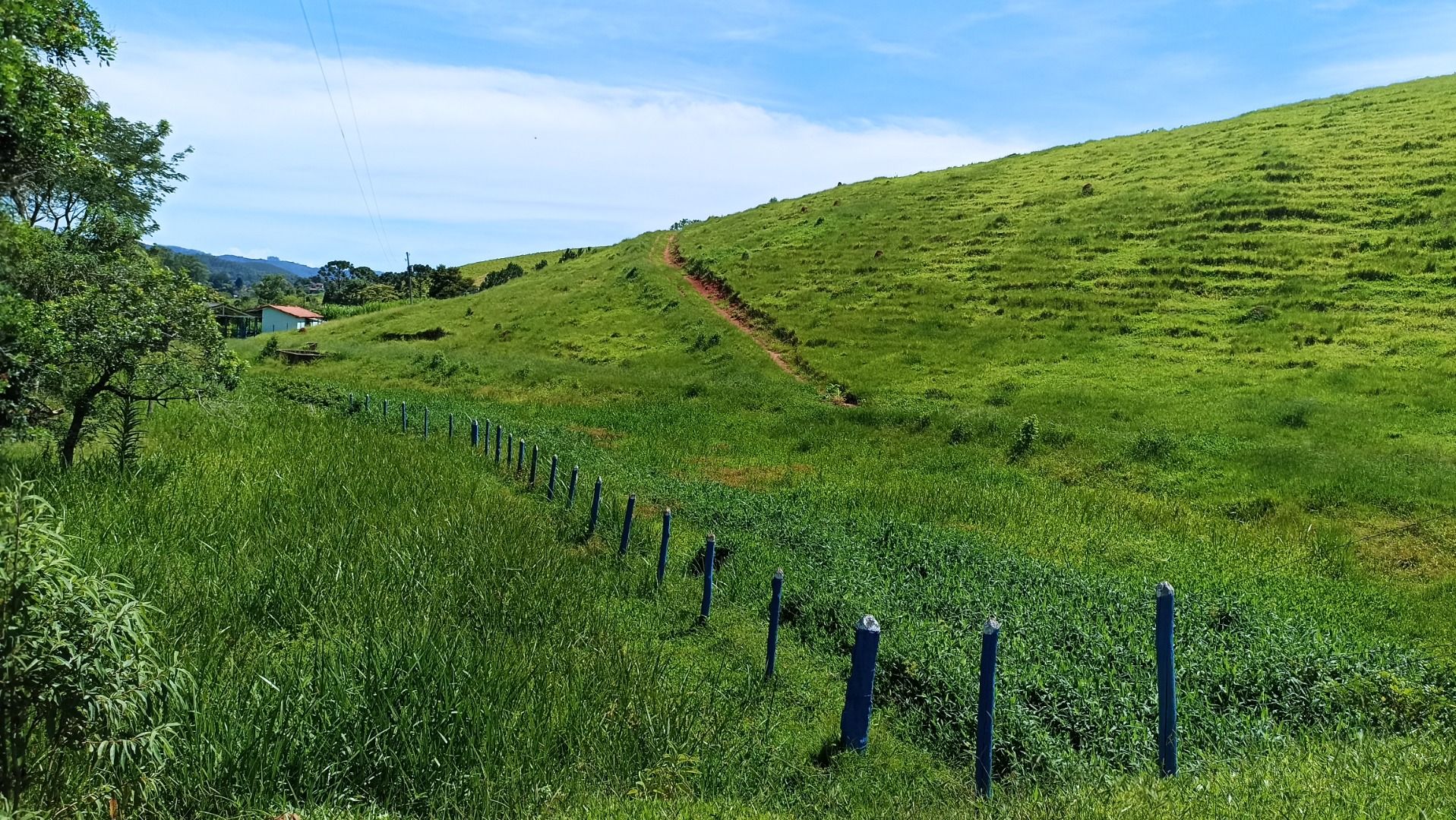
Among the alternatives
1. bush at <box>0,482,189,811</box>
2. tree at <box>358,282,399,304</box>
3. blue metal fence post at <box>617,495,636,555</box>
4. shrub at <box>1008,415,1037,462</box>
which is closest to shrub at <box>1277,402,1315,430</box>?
shrub at <box>1008,415,1037,462</box>

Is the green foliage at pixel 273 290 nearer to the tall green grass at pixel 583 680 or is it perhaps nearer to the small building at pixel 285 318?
the small building at pixel 285 318

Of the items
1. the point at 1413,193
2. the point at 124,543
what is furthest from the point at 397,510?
the point at 1413,193

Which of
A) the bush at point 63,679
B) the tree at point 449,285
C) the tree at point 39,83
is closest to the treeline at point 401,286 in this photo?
the tree at point 449,285

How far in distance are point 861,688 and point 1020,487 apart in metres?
13.6

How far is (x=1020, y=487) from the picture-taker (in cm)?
1894

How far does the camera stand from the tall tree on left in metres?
12.4

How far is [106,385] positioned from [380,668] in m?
10.9

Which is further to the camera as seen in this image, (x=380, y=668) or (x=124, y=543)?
(x=124, y=543)

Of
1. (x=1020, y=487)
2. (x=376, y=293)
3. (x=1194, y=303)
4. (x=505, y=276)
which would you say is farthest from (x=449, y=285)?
(x=1020, y=487)

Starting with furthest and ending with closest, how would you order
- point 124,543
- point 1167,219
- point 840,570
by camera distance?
point 1167,219 < point 840,570 < point 124,543

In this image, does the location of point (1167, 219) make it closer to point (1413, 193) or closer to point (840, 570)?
point (1413, 193)

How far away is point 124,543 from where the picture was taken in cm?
988

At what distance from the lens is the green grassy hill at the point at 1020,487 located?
643 centimetres

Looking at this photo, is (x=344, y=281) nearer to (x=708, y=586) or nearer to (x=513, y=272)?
(x=513, y=272)
